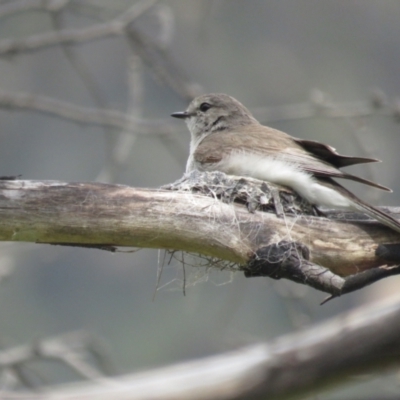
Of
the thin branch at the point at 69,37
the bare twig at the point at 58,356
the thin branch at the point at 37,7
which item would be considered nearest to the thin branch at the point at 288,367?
the bare twig at the point at 58,356

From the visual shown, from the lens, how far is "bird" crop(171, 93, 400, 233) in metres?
5.23

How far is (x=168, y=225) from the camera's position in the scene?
4406mm

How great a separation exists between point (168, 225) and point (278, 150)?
5.37 feet

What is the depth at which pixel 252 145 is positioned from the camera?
6008 mm

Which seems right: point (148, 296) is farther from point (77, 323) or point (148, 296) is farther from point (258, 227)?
point (258, 227)

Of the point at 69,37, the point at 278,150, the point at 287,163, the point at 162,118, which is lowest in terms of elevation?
the point at 287,163

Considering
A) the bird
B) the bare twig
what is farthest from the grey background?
the bird

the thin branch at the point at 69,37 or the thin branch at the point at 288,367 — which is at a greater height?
the thin branch at the point at 69,37

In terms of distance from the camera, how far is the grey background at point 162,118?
18562 millimetres

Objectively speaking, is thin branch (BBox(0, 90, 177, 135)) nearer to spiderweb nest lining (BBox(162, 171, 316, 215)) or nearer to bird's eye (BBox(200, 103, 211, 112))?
bird's eye (BBox(200, 103, 211, 112))

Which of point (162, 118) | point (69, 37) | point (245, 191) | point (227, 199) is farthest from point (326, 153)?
point (162, 118)

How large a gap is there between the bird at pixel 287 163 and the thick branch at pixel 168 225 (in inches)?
10.7

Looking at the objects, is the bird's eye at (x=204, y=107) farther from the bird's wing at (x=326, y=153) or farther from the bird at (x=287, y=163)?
the bird's wing at (x=326, y=153)

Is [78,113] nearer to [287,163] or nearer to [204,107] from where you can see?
[204,107]
